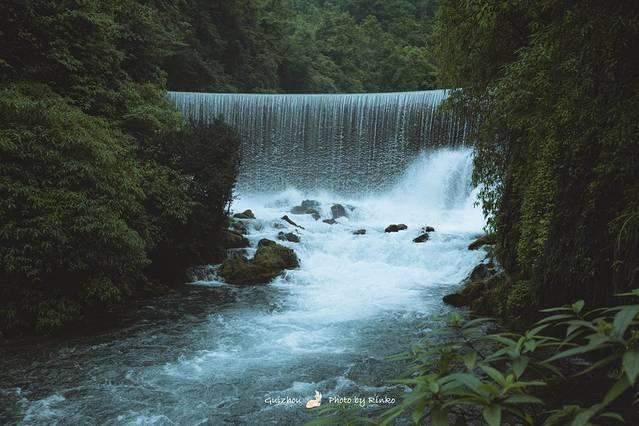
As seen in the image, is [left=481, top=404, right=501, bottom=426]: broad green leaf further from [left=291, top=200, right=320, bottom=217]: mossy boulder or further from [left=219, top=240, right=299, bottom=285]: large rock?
[left=291, top=200, right=320, bottom=217]: mossy boulder

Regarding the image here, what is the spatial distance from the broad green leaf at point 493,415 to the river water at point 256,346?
0.78 metres

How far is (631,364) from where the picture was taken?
107 centimetres

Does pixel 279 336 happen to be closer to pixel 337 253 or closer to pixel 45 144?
pixel 45 144

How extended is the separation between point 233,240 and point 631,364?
13.1 metres

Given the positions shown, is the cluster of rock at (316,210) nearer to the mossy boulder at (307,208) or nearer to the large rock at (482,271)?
the mossy boulder at (307,208)

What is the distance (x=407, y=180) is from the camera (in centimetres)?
2167

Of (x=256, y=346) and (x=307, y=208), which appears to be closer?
(x=256, y=346)

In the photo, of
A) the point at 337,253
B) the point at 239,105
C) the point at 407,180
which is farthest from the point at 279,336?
the point at 239,105

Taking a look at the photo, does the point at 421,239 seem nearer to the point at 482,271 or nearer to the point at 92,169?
the point at 482,271

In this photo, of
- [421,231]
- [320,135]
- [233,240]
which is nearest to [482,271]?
[421,231]

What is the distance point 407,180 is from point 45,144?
16.2m

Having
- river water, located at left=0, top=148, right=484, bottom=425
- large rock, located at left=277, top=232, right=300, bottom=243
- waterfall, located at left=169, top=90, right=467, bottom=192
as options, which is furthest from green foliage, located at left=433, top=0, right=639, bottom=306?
waterfall, located at left=169, top=90, right=467, bottom=192

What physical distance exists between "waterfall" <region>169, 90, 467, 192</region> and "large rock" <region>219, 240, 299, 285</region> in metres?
10.1

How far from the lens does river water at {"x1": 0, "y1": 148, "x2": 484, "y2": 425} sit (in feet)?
17.6
